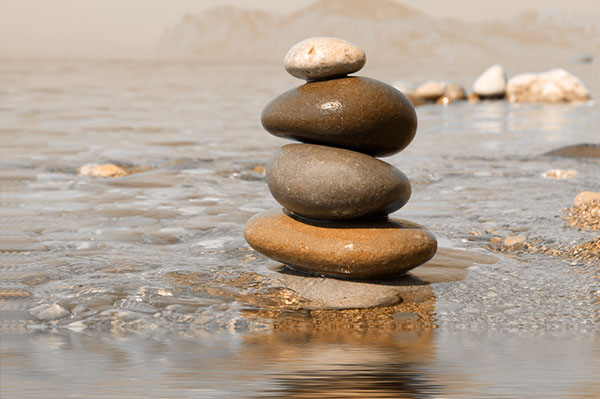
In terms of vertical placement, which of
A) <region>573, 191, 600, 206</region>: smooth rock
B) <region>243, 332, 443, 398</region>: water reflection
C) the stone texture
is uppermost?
the stone texture

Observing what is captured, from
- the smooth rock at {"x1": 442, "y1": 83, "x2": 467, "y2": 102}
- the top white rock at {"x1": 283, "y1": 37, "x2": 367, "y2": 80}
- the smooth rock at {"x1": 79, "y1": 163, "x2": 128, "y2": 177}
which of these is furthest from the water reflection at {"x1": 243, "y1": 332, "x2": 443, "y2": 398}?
the smooth rock at {"x1": 442, "y1": 83, "x2": 467, "y2": 102}

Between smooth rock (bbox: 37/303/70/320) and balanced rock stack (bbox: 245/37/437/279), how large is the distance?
4.80 feet

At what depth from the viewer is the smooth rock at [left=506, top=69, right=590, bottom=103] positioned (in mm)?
25984

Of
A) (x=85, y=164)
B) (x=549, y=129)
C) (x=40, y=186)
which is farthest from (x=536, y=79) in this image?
(x=40, y=186)

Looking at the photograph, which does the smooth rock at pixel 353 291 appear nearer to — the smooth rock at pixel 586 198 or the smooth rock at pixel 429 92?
the smooth rock at pixel 586 198

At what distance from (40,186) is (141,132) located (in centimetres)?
717

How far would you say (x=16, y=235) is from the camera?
278 inches

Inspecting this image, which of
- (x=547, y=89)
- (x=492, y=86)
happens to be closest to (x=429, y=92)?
(x=492, y=86)

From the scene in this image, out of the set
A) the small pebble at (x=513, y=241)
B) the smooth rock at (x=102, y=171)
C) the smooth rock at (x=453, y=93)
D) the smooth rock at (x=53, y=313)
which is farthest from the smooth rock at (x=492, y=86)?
the smooth rock at (x=53, y=313)

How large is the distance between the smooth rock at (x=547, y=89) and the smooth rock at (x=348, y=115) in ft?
72.2

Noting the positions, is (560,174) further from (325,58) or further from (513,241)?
(325,58)

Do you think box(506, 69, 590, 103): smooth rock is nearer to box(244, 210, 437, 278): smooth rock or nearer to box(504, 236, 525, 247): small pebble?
box(504, 236, 525, 247): small pebble

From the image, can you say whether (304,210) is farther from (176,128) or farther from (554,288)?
(176,128)

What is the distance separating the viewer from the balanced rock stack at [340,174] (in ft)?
17.4
